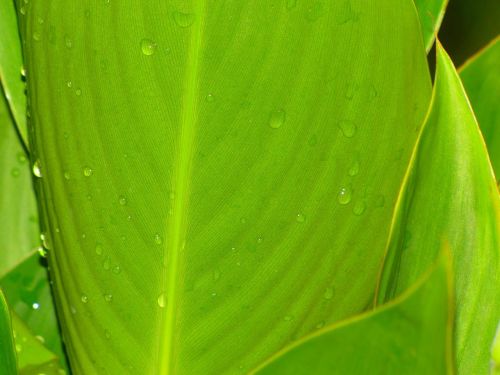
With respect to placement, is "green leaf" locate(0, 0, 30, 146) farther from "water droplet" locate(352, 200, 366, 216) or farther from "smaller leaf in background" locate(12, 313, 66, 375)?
"water droplet" locate(352, 200, 366, 216)

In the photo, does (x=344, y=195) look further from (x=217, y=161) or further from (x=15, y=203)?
(x=15, y=203)

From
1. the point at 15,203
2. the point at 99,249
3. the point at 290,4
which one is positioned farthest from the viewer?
the point at 15,203

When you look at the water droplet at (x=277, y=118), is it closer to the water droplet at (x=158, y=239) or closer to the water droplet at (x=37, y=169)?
the water droplet at (x=158, y=239)

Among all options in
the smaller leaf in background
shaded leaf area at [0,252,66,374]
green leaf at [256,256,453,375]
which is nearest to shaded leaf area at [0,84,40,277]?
shaded leaf area at [0,252,66,374]

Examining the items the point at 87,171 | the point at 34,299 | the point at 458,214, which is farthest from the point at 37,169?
the point at 458,214

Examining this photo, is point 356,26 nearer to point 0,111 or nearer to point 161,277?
Answer: point 161,277

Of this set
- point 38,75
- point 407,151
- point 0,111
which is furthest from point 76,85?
point 0,111
